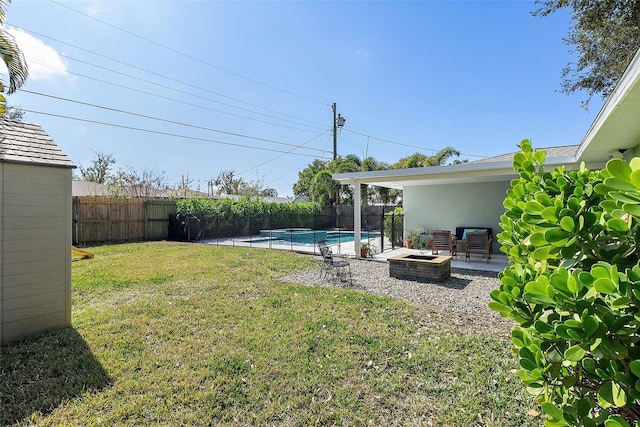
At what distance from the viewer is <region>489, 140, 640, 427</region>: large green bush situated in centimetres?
85

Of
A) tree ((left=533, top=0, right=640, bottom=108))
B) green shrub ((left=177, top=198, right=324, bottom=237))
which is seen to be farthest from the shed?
green shrub ((left=177, top=198, right=324, bottom=237))

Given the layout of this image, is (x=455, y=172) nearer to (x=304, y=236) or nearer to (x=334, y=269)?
(x=334, y=269)

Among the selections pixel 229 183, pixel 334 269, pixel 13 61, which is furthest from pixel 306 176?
pixel 13 61

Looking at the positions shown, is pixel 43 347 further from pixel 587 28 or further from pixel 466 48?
pixel 466 48

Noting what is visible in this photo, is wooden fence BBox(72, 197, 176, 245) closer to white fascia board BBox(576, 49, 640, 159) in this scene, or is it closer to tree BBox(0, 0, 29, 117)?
tree BBox(0, 0, 29, 117)

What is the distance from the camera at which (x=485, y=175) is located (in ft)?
28.9

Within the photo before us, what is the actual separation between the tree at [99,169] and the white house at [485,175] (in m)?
24.5

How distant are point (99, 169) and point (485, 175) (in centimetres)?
2984

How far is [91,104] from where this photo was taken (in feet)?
54.6

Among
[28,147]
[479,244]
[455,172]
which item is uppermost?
[455,172]

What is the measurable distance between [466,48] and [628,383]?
54.9 ft

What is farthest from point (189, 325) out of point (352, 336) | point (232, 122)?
point (232, 122)

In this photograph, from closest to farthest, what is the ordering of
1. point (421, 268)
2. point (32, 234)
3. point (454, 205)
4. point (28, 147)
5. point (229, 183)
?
point (32, 234), point (28, 147), point (421, 268), point (454, 205), point (229, 183)

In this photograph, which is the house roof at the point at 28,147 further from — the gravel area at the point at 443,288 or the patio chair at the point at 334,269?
the patio chair at the point at 334,269
